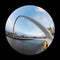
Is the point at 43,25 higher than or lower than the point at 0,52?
higher

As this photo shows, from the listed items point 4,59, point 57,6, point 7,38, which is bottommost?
point 4,59

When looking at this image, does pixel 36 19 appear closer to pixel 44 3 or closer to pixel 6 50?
pixel 44 3

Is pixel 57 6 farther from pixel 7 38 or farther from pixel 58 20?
pixel 7 38

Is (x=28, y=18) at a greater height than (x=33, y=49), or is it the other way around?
(x=28, y=18)

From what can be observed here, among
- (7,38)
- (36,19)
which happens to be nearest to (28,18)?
(36,19)

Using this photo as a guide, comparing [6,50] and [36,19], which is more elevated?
[36,19]

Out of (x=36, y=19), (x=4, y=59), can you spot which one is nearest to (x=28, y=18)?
(x=36, y=19)

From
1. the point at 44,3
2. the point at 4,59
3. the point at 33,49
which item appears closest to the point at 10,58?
the point at 4,59
